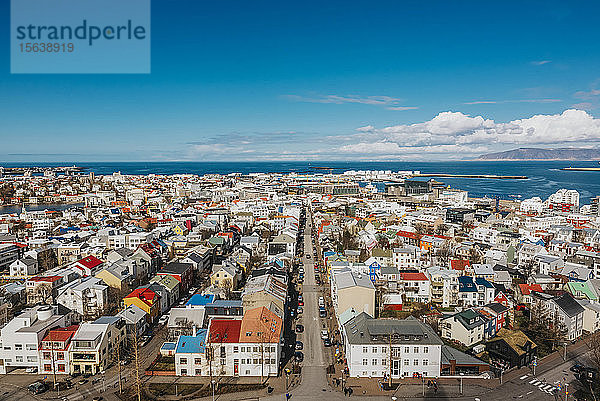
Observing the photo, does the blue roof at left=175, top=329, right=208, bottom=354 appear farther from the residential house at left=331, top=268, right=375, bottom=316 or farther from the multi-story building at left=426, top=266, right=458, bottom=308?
the multi-story building at left=426, top=266, right=458, bottom=308

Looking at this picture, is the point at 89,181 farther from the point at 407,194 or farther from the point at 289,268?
the point at 289,268

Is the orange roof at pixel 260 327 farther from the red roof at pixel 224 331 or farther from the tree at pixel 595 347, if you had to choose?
the tree at pixel 595 347

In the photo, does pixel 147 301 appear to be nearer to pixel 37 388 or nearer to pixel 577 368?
pixel 37 388

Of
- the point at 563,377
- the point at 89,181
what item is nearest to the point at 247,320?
the point at 563,377

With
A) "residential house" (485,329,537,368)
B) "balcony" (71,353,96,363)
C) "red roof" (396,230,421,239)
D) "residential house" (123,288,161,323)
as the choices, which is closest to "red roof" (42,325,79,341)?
"balcony" (71,353,96,363)

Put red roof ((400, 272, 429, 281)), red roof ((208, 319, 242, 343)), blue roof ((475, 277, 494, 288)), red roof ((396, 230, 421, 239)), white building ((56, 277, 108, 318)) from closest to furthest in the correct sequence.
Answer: red roof ((208, 319, 242, 343)) < white building ((56, 277, 108, 318)) < blue roof ((475, 277, 494, 288)) < red roof ((400, 272, 429, 281)) < red roof ((396, 230, 421, 239))

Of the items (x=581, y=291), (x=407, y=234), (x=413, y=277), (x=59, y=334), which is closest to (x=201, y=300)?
(x=59, y=334)
